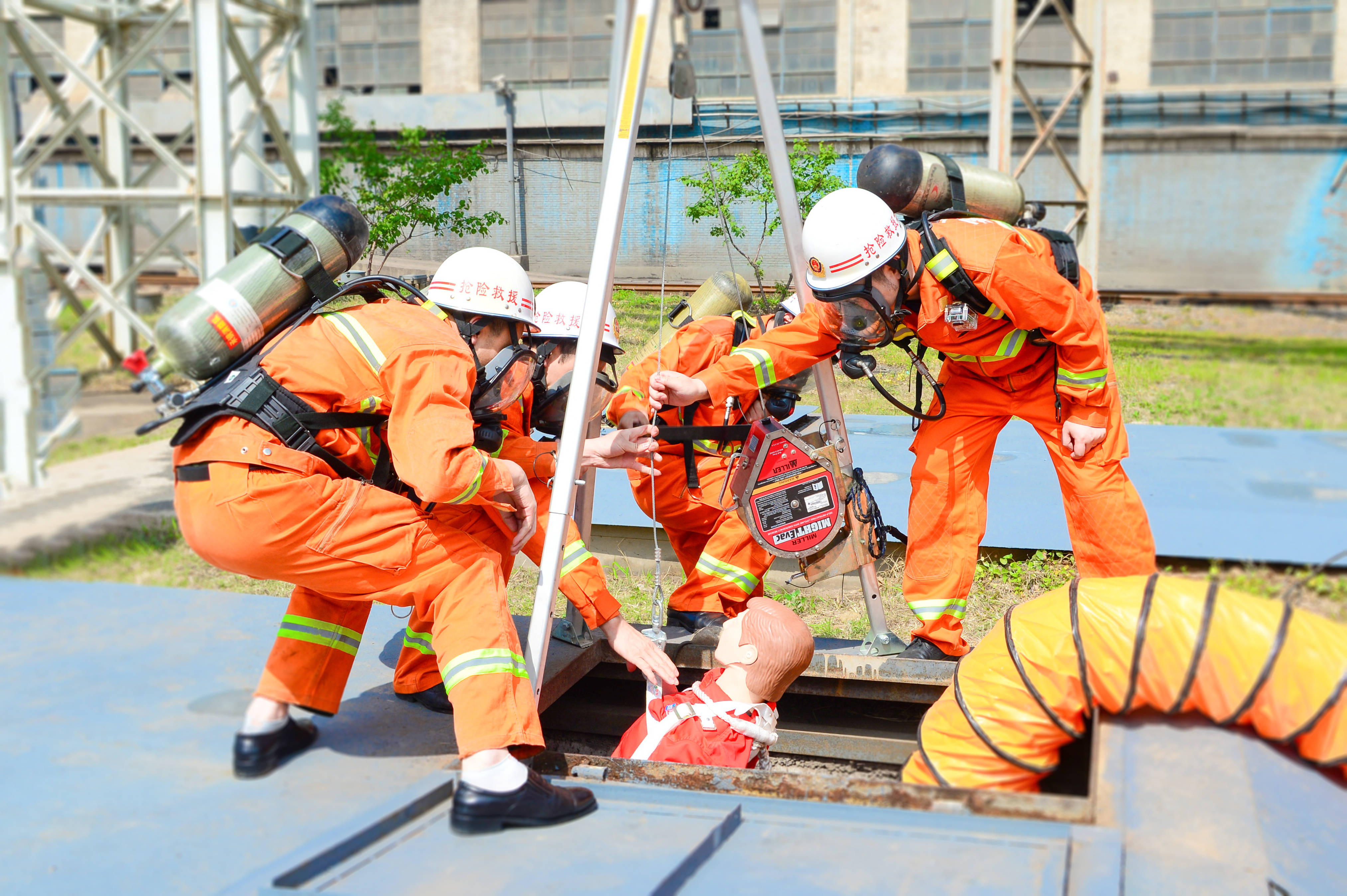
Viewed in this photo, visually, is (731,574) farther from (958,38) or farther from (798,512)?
(958,38)

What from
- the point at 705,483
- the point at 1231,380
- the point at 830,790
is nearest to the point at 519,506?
the point at 830,790

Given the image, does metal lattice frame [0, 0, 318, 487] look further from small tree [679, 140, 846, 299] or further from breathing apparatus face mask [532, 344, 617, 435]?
→ small tree [679, 140, 846, 299]

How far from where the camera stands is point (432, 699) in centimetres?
286

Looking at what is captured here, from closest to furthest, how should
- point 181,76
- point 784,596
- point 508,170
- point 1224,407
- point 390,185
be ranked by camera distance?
point 508,170 < point 390,185 < point 1224,407 < point 784,596 < point 181,76

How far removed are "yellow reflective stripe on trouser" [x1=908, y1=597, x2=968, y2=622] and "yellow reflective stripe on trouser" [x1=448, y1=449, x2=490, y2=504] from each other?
67.8 inches

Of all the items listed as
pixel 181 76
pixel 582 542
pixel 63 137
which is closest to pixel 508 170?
pixel 582 542

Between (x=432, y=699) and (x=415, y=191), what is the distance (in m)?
1.77

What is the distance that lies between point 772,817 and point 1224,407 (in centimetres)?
295

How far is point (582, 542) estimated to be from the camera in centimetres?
304

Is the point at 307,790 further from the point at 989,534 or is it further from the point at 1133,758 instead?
the point at 989,534

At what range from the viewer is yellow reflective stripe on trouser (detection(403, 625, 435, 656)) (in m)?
2.92

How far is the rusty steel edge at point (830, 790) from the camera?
1.88m

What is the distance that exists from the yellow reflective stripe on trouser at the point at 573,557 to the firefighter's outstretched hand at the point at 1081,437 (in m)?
1.58

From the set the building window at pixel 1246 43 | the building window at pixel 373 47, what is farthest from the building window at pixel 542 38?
the building window at pixel 1246 43
